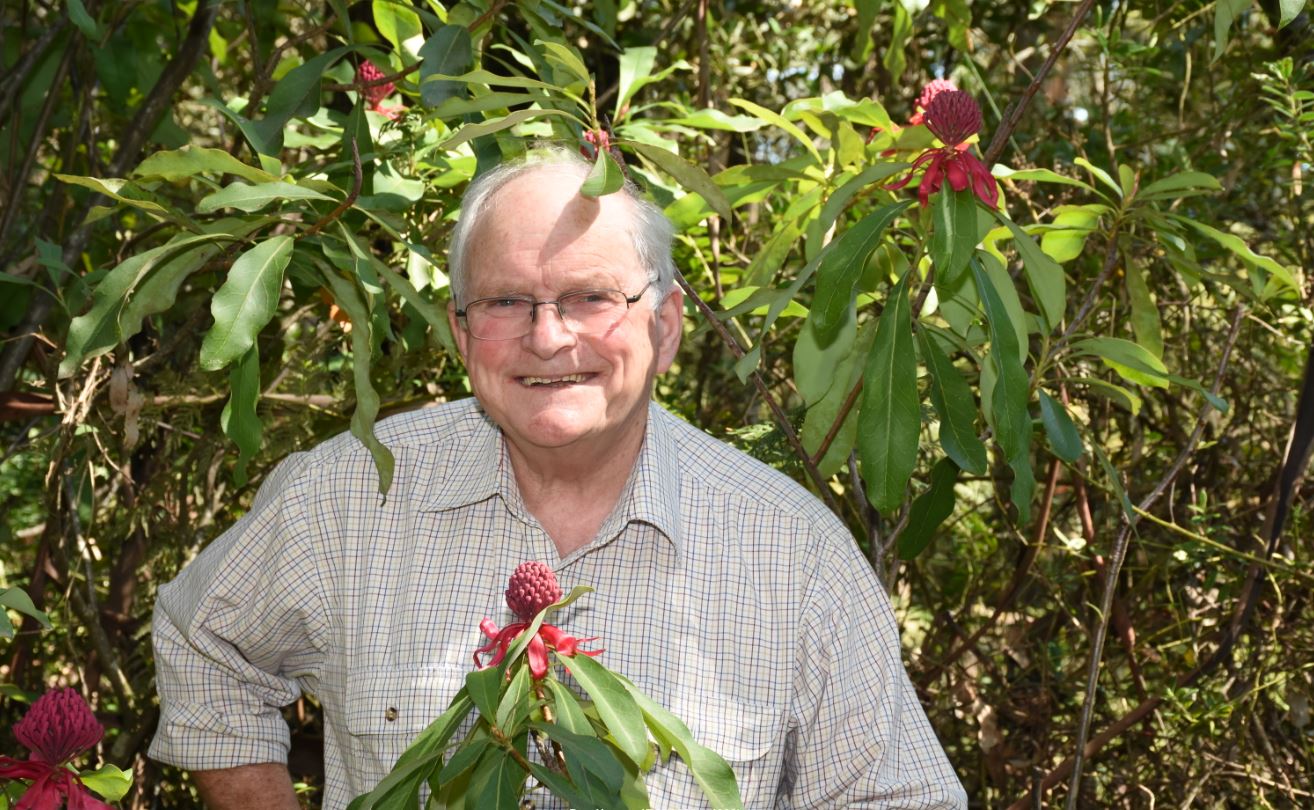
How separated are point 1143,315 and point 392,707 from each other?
125cm

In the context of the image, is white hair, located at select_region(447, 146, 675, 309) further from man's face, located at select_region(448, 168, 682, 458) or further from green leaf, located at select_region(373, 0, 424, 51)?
green leaf, located at select_region(373, 0, 424, 51)

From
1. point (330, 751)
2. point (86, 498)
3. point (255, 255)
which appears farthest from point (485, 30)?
point (86, 498)

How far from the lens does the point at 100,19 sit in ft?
9.14

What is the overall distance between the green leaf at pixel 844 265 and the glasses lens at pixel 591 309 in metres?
0.26

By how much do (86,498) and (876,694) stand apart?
1852 mm

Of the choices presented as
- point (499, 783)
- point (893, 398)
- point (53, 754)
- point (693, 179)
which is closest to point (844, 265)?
point (893, 398)

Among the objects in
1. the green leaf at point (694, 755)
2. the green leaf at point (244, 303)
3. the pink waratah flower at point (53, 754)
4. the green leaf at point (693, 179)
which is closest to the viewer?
the green leaf at point (694, 755)

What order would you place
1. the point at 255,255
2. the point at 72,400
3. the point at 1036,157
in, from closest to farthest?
the point at 255,255
the point at 72,400
the point at 1036,157

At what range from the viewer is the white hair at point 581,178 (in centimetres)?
190

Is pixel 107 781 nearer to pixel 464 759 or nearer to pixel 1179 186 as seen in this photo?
pixel 464 759

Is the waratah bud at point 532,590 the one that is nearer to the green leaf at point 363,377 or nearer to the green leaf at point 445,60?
the green leaf at point 363,377

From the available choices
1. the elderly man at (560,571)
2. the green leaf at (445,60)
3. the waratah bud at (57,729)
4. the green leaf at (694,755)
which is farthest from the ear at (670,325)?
the waratah bud at (57,729)

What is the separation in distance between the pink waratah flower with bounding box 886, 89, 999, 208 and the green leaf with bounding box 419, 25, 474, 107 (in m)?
0.67

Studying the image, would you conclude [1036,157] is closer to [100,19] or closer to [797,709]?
[797,709]
